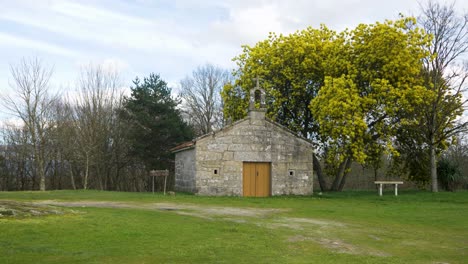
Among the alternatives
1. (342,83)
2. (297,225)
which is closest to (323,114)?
(342,83)

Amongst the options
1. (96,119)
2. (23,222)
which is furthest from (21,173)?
(23,222)

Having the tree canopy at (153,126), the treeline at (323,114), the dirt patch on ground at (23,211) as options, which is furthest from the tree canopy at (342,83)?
the dirt patch on ground at (23,211)

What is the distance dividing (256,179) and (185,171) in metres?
4.25

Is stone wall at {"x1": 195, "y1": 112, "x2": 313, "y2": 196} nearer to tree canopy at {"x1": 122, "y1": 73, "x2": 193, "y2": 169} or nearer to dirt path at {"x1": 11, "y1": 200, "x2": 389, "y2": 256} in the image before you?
dirt path at {"x1": 11, "y1": 200, "x2": 389, "y2": 256}

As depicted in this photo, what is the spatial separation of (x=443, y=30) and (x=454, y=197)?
9751mm

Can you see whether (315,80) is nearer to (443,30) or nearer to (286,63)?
(286,63)

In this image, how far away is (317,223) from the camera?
1305 cm

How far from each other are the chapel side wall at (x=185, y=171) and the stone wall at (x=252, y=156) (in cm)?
75

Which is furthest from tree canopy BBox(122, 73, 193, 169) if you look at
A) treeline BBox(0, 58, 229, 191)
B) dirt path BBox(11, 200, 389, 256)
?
dirt path BBox(11, 200, 389, 256)

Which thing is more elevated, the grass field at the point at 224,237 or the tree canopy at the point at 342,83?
the tree canopy at the point at 342,83

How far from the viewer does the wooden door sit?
25.1m

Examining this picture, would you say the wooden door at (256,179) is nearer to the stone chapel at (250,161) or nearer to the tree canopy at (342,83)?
the stone chapel at (250,161)

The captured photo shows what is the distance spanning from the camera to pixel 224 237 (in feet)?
32.7

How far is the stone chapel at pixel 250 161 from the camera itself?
80.0 ft
